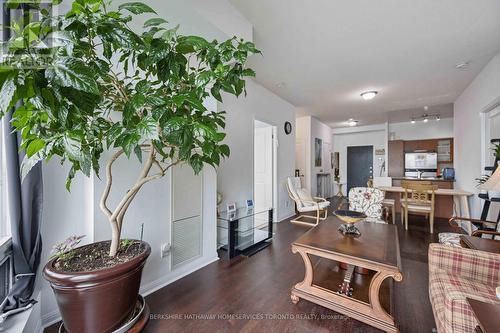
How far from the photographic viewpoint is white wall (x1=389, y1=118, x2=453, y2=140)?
6.51m

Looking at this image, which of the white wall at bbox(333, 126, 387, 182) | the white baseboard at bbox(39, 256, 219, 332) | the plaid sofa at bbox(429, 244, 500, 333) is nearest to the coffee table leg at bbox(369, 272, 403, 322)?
the plaid sofa at bbox(429, 244, 500, 333)

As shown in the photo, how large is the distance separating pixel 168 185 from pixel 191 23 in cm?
177

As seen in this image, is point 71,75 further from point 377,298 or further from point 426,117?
point 426,117

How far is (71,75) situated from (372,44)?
3.32 meters

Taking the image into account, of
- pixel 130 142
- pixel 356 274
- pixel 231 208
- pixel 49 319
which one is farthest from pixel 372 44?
pixel 49 319

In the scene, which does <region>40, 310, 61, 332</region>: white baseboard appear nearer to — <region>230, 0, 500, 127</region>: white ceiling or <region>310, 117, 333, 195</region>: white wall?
<region>230, 0, 500, 127</region>: white ceiling

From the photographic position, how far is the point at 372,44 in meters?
2.77

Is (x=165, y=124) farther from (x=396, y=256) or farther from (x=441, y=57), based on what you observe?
(x=441, y=57)

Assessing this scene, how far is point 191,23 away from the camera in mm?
2268

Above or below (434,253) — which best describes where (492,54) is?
above

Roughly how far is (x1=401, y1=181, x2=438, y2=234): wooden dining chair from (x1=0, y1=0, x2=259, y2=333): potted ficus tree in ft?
13.9

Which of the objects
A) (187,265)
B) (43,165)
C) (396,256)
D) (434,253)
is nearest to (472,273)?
(434,253)

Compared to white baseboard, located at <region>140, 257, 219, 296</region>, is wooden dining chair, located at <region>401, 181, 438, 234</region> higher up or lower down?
higher up

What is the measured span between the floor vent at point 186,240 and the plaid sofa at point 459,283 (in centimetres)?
216
